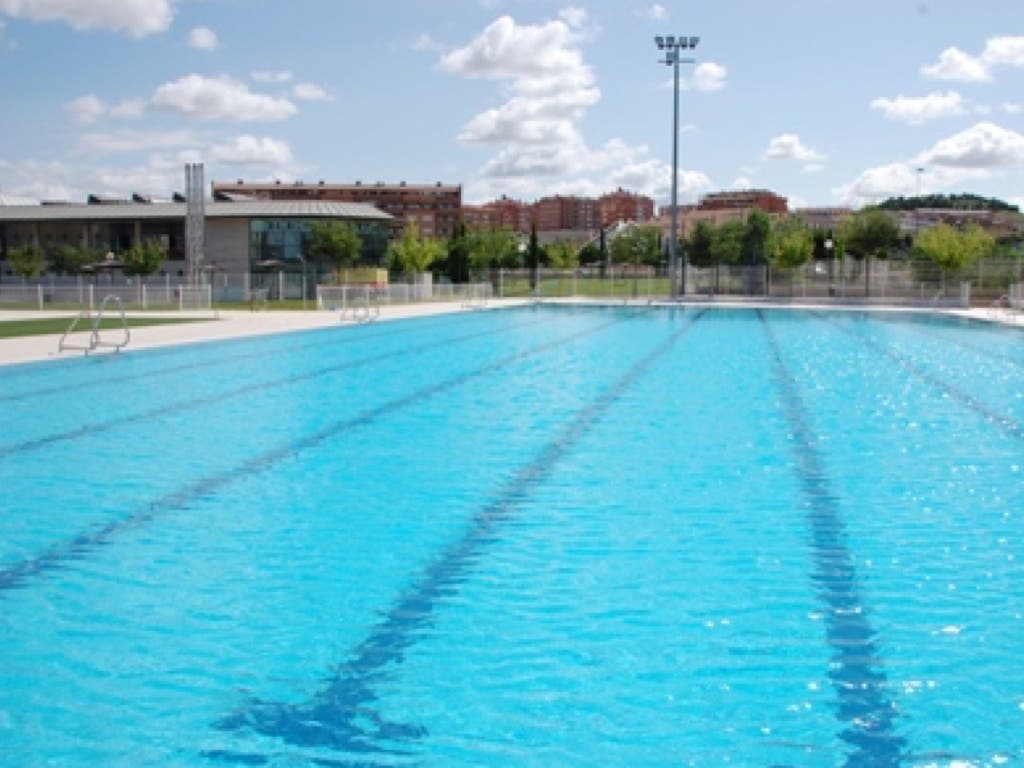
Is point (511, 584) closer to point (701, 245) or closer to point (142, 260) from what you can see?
point (142, 260)

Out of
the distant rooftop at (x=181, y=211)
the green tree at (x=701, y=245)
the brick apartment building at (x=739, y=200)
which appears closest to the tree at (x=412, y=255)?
the distant rooftop at (x=181, y=211)

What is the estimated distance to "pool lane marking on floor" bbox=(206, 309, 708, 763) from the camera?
377 centimetres

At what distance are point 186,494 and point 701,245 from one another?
246 ft

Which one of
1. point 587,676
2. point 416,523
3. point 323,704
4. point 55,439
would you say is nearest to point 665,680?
point 587,676

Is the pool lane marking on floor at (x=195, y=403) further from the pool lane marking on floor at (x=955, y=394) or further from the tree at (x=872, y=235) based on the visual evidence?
the tree at (x=872, y=235)


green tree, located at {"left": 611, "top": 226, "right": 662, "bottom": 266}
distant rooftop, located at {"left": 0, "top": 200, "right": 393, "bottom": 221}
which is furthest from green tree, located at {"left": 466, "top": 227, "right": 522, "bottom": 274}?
green tree, located at {"left": 611, "top": 226, "right": 662, "bottom": 266}

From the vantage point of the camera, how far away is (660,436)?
1033 centimetres

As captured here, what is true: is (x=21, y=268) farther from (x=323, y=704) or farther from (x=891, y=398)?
(x=323, y=704)

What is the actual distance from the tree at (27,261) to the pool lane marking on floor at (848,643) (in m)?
61.1

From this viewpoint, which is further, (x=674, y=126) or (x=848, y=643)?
(x=674, y=126)

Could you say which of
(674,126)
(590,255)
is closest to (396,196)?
(590,255)

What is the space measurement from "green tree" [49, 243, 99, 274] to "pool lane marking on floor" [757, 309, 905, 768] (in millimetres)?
64128

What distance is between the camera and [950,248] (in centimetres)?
4731

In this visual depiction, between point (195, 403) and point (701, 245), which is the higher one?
point (701, 245)
